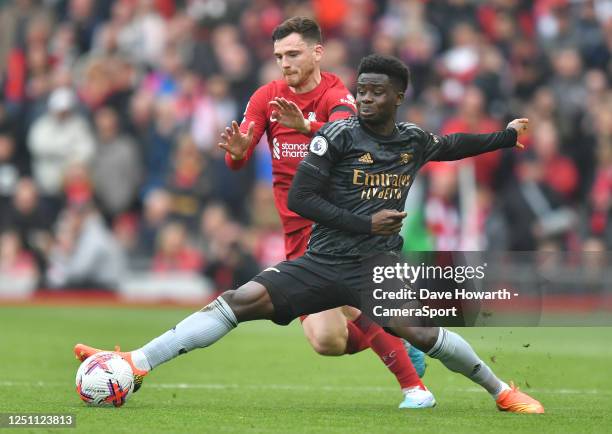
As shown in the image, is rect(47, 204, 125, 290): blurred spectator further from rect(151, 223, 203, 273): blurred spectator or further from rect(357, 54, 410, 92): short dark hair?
rect(357, 54, 410, 92): short dark hair

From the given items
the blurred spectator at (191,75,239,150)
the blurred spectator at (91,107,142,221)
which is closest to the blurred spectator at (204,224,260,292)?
the blurred spectator at (191,75,239,150)

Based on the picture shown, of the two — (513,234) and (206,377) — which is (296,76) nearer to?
(206,377)

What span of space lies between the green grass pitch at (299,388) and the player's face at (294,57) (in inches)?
83.0

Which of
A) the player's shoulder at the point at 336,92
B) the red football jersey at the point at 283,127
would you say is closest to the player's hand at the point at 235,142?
the red football jersey at the point at 283,127

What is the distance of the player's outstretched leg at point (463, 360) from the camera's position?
8.97m

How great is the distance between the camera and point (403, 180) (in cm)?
898

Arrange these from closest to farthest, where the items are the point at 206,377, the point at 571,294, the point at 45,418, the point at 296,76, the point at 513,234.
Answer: the point at 45,418 → the point at 296,76 → the point at 206,377 → the point at 571,294 → the point at 513,234

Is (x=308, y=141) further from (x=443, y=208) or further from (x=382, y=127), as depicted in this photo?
(x=443, y=208)

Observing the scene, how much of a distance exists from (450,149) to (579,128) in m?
10.5

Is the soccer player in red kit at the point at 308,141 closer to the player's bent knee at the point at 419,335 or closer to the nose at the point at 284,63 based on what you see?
the nose at the point at 284,63

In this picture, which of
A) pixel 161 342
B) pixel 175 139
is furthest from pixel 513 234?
pixel 161 342

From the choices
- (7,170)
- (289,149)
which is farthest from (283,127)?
(7,170)

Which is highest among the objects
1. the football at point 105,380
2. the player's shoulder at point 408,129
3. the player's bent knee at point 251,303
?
the player's shoulder at point 408,129

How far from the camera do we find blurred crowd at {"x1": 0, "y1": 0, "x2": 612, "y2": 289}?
19.1 meters
